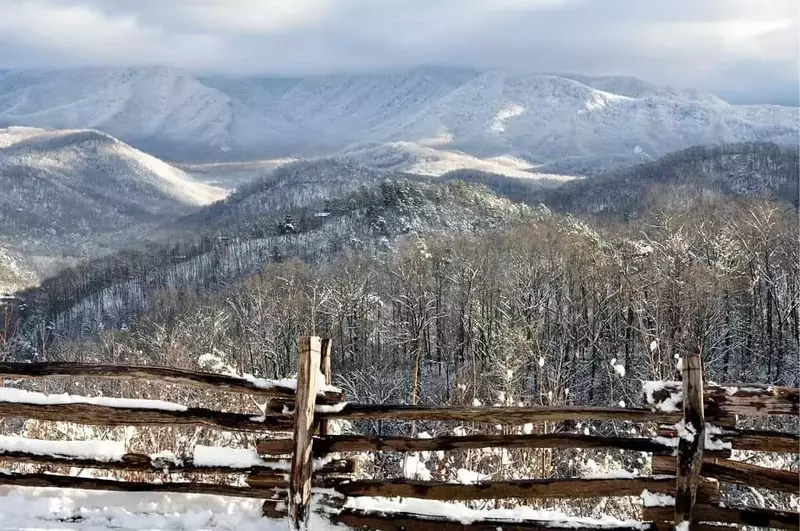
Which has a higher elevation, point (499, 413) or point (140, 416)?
point (499, 413)

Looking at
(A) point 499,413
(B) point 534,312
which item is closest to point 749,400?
(A) point 499,413

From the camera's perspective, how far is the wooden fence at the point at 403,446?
5.39m

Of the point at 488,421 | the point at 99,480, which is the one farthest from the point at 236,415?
the point at 488,421

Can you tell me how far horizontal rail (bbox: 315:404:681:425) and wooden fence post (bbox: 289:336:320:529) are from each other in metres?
0.22

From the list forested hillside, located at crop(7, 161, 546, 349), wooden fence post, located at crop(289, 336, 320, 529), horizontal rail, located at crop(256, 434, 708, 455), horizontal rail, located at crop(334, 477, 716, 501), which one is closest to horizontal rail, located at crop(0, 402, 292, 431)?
horizontal rail, located at crop(256, 434, 708, 455)

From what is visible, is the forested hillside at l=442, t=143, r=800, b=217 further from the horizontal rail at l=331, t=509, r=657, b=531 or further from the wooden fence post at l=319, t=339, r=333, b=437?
the wooden fence post at l=319, t=339, r=333, b=437

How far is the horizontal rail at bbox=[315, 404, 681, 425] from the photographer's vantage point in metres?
5.53

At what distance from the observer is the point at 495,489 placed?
5824 mm

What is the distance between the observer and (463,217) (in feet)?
354

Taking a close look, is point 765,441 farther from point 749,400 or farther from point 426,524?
point 426,524

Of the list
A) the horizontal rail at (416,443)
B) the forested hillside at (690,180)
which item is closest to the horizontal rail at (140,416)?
the horizontal rail at (416,443)

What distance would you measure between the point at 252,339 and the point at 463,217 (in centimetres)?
6201

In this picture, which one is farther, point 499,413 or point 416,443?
point 416,443

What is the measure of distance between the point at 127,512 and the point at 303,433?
1.74 meters
